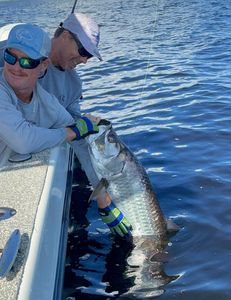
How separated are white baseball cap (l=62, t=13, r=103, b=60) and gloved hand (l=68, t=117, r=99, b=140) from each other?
89 cm

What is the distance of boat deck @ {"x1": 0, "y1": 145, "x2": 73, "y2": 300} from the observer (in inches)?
111

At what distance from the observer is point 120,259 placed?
5.13 meters

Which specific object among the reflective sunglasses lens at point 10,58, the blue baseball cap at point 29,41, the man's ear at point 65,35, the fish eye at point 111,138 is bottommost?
the fish eye at point 111,138

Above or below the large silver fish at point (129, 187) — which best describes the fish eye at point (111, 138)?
above

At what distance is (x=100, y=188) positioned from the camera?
4.86 m

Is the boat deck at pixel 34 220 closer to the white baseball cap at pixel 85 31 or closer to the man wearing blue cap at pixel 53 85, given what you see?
the man wearing blue cap at pixel 53 85

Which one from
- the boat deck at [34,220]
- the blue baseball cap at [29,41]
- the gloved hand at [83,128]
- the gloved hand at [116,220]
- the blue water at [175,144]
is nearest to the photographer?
the boat deck at [34,220]

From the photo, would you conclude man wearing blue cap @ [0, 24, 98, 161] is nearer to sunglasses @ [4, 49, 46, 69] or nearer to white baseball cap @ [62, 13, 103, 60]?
sunglasses @ [4, 49, 46, 69]

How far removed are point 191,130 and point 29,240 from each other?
599cm

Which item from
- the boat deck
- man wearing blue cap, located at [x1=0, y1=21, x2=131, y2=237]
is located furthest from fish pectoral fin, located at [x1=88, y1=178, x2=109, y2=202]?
the boat deck

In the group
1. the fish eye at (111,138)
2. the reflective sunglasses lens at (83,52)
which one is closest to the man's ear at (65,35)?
the reflective sunglasses lens at (83,52)

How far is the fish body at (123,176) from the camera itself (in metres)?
4.94

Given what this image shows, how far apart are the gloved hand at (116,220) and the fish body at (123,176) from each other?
0.44 ft

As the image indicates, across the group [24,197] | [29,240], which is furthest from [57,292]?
[24,197]
